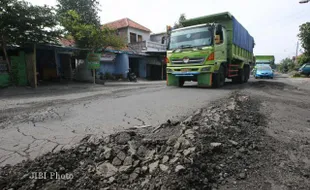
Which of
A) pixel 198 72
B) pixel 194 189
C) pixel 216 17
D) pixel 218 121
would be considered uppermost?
pixel 216 17

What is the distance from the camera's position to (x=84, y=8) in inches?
712

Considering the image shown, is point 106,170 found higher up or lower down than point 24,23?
lower down

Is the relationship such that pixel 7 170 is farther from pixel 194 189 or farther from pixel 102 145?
pixel 194 189

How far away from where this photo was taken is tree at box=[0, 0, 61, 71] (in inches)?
339

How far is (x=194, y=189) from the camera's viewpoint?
4.70ft

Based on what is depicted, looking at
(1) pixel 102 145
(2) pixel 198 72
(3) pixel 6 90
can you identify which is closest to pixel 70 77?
(3) pixel 6 90

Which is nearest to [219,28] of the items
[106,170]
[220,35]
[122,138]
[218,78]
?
[220,35]

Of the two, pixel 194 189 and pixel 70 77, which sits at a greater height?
pixel 70 77

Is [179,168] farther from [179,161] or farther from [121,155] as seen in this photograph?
[121,155]

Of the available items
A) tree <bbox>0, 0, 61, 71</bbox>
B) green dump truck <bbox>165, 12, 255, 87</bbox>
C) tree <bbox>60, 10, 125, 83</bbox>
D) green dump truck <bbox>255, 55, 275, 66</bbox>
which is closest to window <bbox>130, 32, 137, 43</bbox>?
tree <bbox>60, 10, 125, 83</bbox>

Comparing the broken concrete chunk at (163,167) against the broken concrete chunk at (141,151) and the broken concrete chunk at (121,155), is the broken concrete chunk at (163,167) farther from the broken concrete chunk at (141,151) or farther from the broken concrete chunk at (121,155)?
the broken concrete chunk at (121,155)

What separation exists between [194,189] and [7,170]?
175 cm

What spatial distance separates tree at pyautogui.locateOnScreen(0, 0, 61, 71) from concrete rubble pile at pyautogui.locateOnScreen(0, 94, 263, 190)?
9.82m

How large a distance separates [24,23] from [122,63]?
9546 mm
